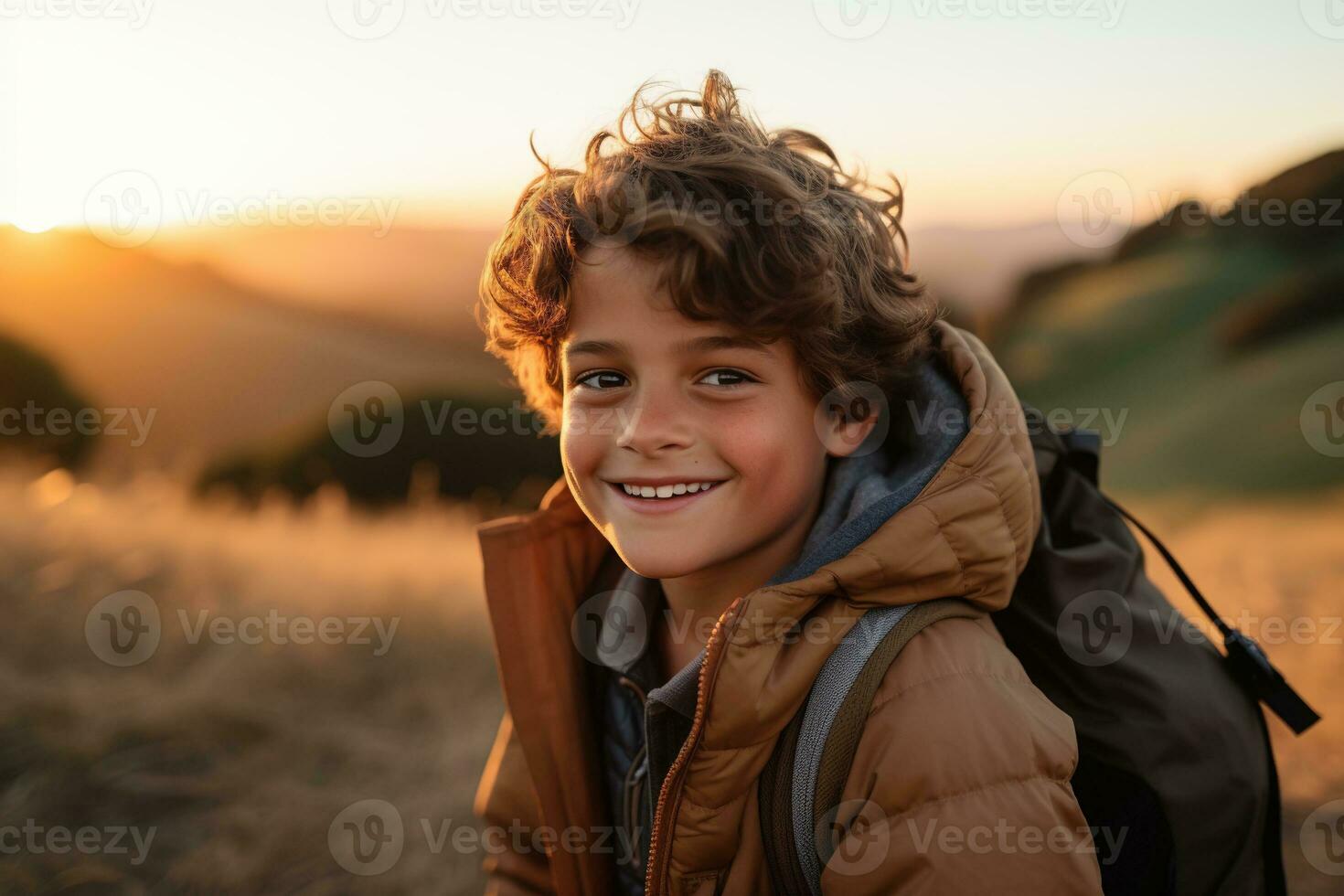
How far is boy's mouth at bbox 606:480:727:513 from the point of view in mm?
1915

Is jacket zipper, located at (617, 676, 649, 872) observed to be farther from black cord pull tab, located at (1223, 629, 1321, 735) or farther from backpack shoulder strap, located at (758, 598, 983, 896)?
black cord pull tab, located at (1223, 629, 1321, 735)

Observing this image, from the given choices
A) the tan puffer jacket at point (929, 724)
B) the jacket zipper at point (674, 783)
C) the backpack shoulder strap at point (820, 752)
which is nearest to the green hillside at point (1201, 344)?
the tan puffer jacket at point (929, 724)

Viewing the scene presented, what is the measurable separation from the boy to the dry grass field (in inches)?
51.9

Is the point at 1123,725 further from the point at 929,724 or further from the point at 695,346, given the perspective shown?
the point at 695,346

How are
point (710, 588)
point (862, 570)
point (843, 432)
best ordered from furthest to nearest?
point (710, 588) < point (843, 432) < point (862, 570)

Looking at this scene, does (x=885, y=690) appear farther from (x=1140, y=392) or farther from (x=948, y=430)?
(x=1140, y=392)

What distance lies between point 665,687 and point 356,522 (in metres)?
3.69

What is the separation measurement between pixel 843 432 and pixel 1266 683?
3.12 ft

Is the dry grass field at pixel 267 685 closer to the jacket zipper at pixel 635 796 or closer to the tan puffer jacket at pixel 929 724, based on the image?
the jacket zipper at pixel 635 796

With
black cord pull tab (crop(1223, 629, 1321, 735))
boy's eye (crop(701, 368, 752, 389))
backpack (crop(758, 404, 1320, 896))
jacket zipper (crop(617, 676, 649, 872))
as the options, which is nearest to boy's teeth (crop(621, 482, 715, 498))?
boy's eye (crop(701, 368, 752, 389))

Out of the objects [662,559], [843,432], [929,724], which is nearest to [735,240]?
[843,432]

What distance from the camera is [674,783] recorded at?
1.66 meters

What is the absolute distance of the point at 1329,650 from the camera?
12.7 feet

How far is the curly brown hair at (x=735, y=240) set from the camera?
1826mm
